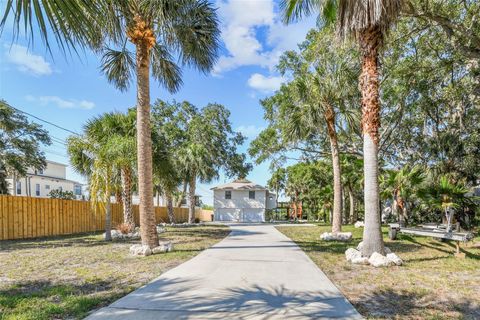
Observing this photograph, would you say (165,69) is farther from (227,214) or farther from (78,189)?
(78,189)

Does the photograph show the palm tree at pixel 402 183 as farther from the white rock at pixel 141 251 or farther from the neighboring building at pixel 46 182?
the neighboring building at pixel 46 182

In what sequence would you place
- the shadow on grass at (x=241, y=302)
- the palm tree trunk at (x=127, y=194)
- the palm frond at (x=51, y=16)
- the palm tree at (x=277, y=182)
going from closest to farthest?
1. the palm frond at (x=51, y=16)
2. the shadow on grass at (x=241, y=302)
3. the palm tree trunk at (x=127, y=194)
4. the palm tree at (x=277, y=182)

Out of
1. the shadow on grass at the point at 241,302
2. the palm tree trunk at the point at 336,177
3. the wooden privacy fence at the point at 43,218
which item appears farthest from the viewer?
the palm tree trunk at the point at 336,177

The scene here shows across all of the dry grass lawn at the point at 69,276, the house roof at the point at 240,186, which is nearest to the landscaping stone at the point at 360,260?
the dry grass lawn at the point at 69,276

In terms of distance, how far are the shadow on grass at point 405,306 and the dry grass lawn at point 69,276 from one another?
12.2ft

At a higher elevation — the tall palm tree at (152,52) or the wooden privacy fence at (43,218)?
the tall palm tree at (152,52)

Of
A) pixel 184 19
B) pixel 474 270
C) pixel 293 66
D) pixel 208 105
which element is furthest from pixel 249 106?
pixel 474 270

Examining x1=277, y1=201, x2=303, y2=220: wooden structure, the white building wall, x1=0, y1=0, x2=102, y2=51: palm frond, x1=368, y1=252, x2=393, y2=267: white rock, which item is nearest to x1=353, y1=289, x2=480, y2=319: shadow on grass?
x1=368, y1=252, x2=393, y2=267: white rock

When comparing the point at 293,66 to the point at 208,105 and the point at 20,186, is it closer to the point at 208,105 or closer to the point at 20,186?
the point at 208,105

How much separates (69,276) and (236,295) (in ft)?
11.9

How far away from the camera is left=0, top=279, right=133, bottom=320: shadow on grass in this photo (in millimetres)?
4352

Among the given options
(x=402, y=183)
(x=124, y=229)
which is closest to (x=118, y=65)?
(x=124, y=229)

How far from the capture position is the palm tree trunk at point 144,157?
31.5ft

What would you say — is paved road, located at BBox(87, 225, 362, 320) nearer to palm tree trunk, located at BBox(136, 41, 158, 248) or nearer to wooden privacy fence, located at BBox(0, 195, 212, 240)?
palm tree trunk, located at BBox(136, 41, 158, 248)
